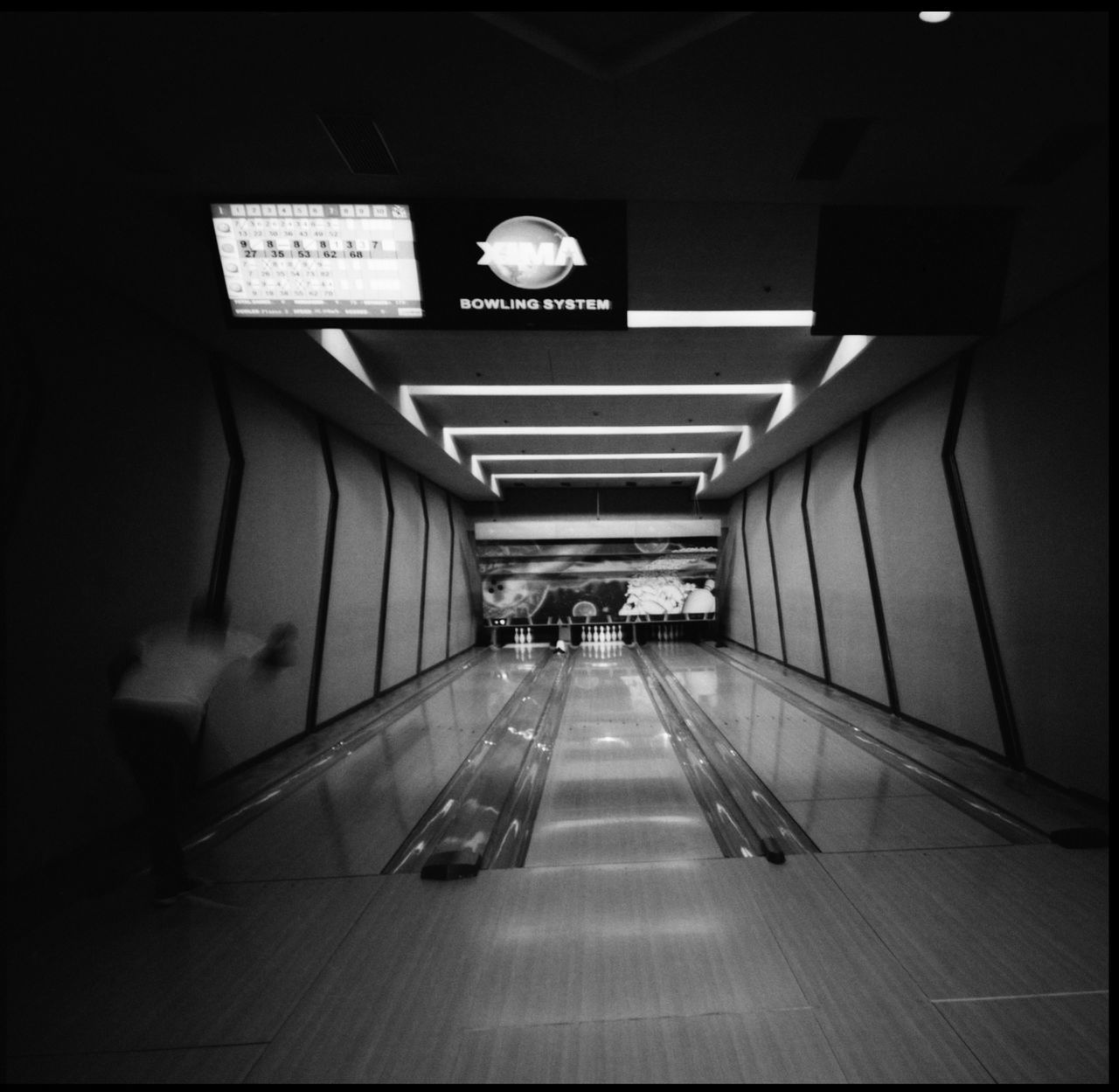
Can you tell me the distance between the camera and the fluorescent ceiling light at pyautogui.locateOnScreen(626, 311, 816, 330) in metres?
4.35

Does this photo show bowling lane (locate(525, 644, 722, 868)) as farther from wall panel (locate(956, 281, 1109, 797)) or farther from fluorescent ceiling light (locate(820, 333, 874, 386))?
fluorescent ceiling light (locate(820, 333, 874, 386))

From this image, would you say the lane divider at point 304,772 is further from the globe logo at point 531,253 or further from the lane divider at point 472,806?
the globe logo at point 531,253

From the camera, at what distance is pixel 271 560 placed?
497 centimetres

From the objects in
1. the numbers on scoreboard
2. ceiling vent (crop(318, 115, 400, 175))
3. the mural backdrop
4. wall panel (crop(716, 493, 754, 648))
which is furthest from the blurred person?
wall panel (crop(716, 493, 754, 648))

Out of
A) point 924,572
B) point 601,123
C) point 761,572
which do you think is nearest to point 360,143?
point 601,123

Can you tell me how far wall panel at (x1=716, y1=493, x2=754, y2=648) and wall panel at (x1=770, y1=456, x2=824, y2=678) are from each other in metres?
1.84

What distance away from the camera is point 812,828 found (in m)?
3.33

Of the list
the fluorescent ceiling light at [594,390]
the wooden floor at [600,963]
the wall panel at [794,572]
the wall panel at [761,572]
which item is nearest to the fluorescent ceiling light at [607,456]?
the wall panel at [794,572]

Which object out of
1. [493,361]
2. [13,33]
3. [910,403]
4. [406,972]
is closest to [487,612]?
[493,361]

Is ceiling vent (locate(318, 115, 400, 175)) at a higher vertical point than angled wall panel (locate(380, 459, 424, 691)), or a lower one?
higher

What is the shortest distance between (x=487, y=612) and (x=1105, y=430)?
34.4ft

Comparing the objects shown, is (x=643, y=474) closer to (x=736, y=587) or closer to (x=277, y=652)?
(x=736, y=587)

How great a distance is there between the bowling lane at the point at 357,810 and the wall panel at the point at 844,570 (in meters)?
4.52

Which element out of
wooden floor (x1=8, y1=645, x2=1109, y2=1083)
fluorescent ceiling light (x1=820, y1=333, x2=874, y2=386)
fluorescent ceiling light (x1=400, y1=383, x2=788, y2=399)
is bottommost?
wooden floor (x1=8, y1=645, x2=1109, y2=1083)
